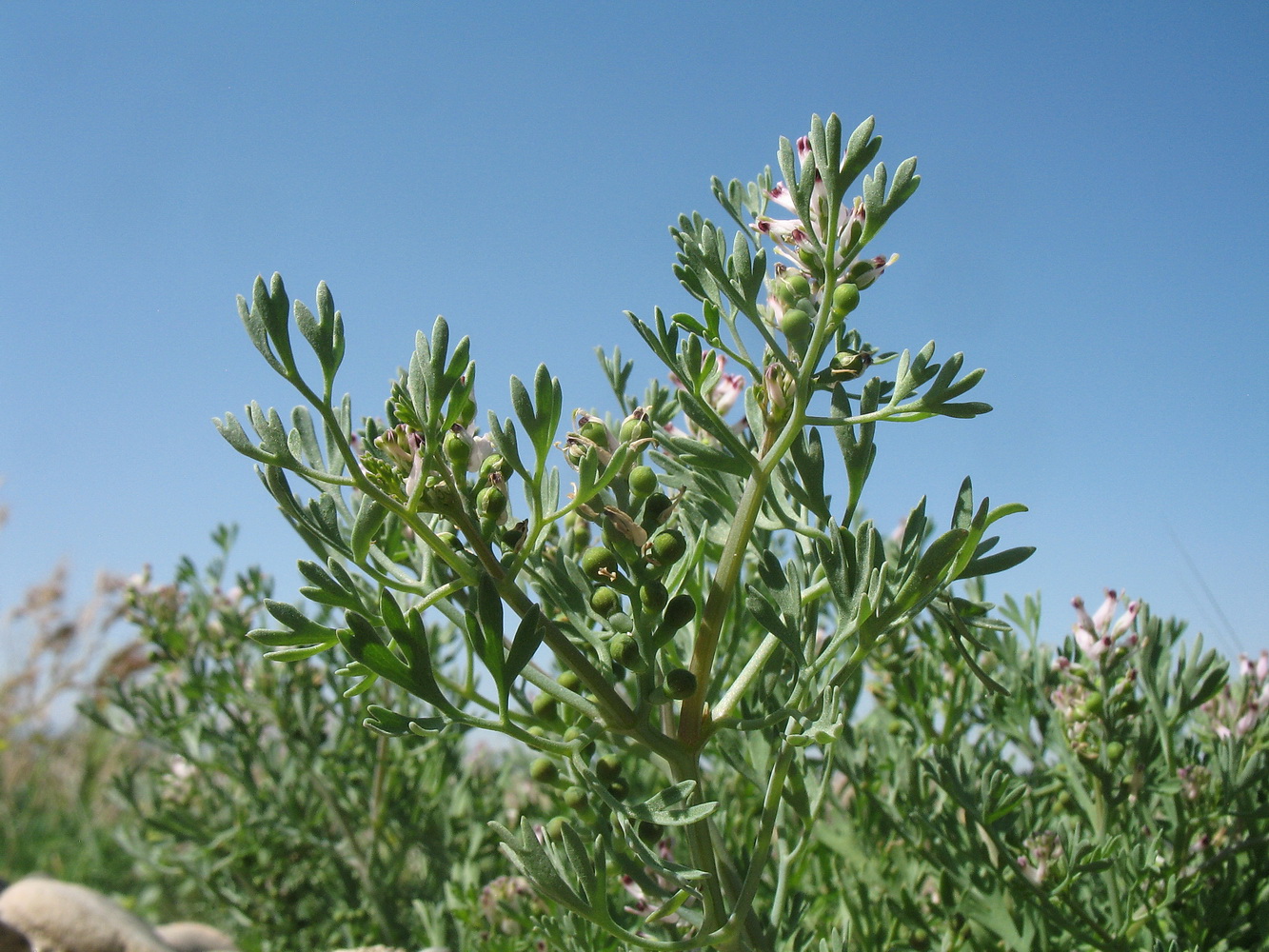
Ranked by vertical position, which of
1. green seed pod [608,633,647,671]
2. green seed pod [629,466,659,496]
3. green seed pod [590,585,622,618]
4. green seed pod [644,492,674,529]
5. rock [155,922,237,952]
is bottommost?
green seed pod [608,633,647,671]

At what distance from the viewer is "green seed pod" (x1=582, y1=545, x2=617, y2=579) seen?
119 centimetres

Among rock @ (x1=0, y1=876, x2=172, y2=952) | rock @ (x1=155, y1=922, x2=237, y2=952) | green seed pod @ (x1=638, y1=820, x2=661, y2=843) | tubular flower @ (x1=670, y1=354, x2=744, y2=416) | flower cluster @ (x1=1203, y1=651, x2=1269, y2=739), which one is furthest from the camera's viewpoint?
rock @ (x1=155, y1=922, x2=237, y2=952)

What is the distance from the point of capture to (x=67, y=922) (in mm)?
2549

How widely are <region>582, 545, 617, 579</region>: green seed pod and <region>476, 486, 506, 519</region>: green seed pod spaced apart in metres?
0.12

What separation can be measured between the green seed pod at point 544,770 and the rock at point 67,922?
1829 millimetres

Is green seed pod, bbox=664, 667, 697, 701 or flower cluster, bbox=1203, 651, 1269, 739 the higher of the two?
green seed pod, bbox=664, 667, 697, 701

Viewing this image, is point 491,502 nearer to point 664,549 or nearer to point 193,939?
point 664,549

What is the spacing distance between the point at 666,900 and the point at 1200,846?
137 cm

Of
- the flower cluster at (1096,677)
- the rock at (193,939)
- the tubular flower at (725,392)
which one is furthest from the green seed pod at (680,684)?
the rock at (193,939)

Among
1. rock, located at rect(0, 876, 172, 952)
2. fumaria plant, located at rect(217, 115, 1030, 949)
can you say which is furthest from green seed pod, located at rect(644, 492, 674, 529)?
rock, located at rect(0, 876, 172, 952)

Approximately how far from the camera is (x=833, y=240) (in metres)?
1.15

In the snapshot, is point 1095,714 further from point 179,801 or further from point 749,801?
point 179,801

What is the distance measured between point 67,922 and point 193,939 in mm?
1006

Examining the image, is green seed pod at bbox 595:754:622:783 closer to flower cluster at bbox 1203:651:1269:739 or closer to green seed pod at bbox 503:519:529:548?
green seed pod at bbox 503:519:529:548
